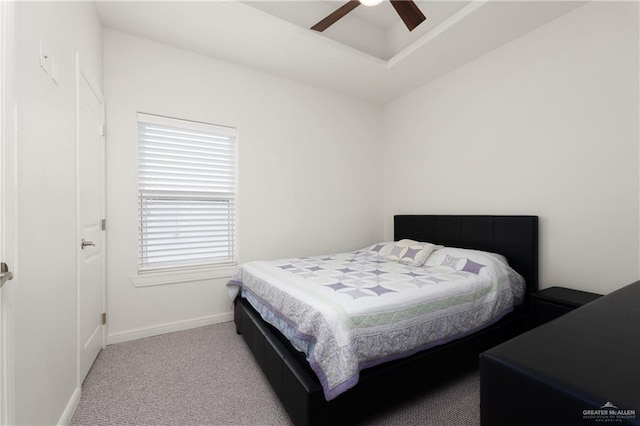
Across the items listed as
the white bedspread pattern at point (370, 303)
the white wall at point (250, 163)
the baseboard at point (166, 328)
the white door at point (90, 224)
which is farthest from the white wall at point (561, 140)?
the white door at point (90, 224)

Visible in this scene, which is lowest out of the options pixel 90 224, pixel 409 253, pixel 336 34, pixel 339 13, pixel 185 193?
pixel 409 253

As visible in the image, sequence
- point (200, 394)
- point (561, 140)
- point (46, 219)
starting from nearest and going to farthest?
point (46, 219) → point (200, 394) → point (561, 140)

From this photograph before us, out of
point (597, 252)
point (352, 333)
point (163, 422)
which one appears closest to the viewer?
point (352, 333)

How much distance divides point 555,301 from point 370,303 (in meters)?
1.54

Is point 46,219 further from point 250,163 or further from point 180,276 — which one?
point 250,163

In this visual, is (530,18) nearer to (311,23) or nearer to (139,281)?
(311,23)

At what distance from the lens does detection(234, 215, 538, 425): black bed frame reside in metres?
1.41

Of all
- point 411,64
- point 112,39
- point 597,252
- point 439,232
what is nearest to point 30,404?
point 112,39

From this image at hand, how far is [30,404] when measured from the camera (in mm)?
1164

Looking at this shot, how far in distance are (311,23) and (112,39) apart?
188 centimetres

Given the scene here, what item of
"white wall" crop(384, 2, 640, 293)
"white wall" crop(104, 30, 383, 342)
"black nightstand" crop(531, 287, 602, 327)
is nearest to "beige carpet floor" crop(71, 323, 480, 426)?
"white wall" crop(104, 30, 383, 342)

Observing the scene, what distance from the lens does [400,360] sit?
1.62 m

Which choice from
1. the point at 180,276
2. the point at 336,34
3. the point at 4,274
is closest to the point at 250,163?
the point at 180,276

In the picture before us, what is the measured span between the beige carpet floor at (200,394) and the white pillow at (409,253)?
99cm
